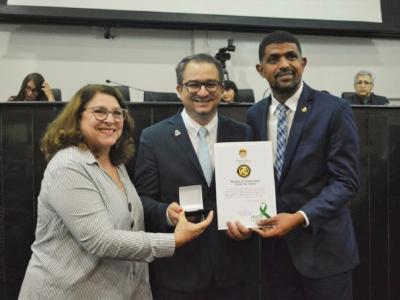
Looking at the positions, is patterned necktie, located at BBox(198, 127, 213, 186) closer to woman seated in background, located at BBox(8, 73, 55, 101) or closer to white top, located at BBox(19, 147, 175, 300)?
white top, located at BBox(19, 147, 175, 300)

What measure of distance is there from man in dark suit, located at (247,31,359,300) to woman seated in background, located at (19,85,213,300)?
433mm

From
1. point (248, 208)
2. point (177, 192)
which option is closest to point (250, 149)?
point (248, 208)

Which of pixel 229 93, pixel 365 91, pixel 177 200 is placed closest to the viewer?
pixel 177 200

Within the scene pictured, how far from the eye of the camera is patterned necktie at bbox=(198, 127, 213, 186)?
1.76 meters

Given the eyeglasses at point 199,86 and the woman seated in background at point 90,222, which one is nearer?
the woman seated in background at point 90,222

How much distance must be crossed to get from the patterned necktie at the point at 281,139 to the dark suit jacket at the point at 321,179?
38 mm

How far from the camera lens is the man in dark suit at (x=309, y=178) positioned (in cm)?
171

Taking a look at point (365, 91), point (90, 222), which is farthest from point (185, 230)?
point (365, 91)

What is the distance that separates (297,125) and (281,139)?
0.09 meters

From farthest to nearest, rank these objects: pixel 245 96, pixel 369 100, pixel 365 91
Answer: pixel 245 96, pixel 365 91, pixel 369 100

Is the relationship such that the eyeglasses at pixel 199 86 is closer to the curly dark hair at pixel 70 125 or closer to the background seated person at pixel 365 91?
the curly dark hair at pixel 70 125

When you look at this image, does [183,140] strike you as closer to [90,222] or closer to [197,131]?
[197,131]

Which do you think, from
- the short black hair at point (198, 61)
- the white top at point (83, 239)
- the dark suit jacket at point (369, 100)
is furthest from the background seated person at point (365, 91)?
the white top at point (83, 239)

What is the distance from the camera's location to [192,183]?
1731mm
